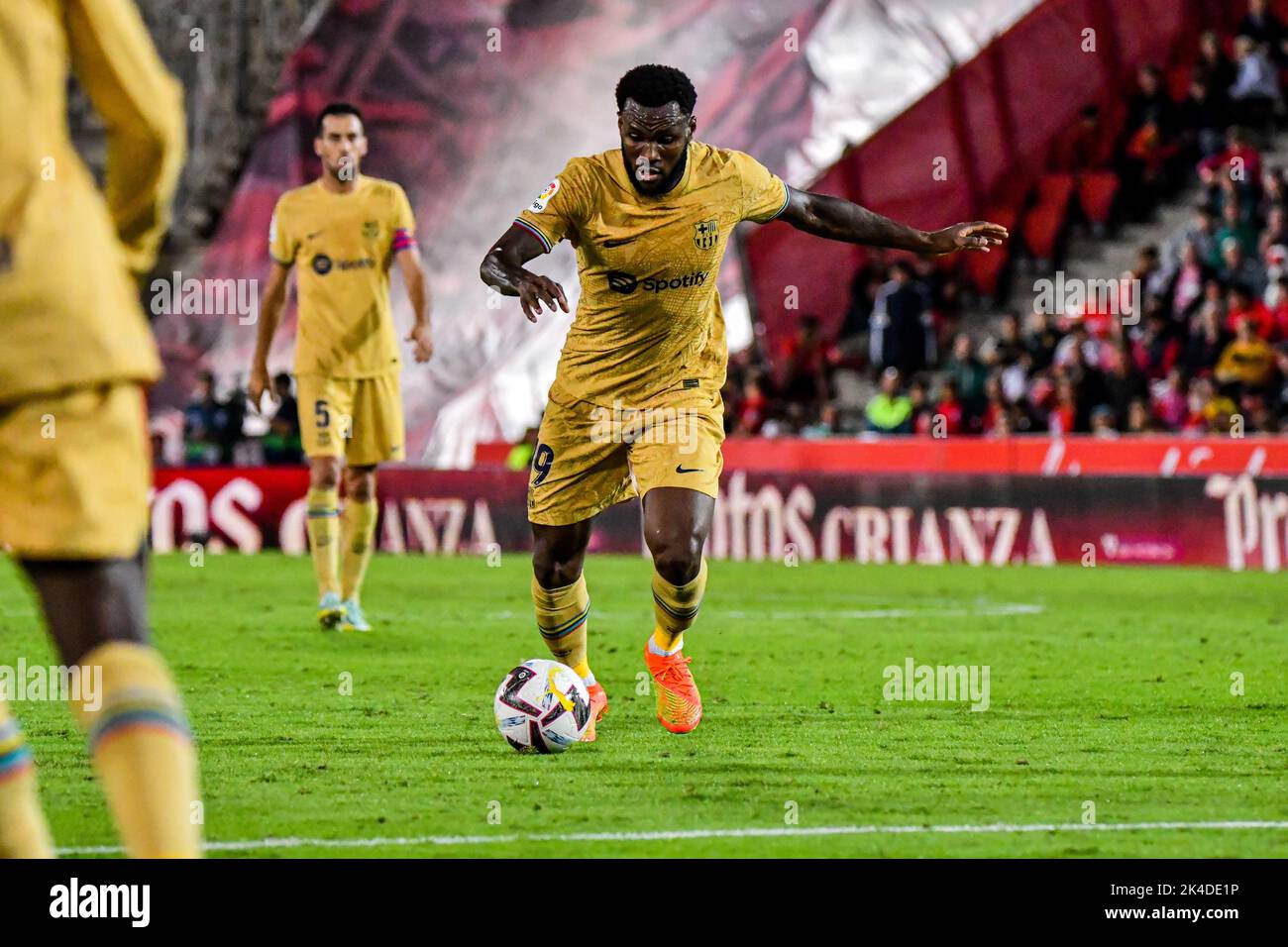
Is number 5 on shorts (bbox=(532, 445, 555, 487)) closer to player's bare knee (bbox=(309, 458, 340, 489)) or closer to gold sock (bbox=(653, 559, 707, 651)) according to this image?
gold sock (bbox=(653, 559, 707, 651))

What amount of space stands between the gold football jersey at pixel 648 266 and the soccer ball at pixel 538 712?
1.11 m

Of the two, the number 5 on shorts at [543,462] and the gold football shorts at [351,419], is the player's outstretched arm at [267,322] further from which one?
the number 5 on shorts at [543,462]

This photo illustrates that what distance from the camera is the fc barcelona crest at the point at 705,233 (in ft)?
24.6

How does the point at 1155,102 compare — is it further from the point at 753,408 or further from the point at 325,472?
the point at 325,472

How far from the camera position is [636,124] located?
7199 millimetres

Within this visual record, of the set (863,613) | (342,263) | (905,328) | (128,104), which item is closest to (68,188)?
(128,104)

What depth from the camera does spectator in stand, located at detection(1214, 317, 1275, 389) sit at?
18109mm

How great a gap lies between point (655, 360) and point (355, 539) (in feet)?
13.8

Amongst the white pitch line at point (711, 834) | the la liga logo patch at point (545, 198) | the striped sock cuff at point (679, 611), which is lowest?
the white pitch line at point (711, 834)

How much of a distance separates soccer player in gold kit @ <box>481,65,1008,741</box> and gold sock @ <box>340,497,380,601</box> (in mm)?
3790

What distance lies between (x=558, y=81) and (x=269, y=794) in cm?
2198

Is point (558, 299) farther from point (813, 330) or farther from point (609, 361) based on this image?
point (813, 330)

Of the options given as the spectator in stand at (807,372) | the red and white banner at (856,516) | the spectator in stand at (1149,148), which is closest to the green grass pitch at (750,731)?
→ the red and white banner at (856,516)
